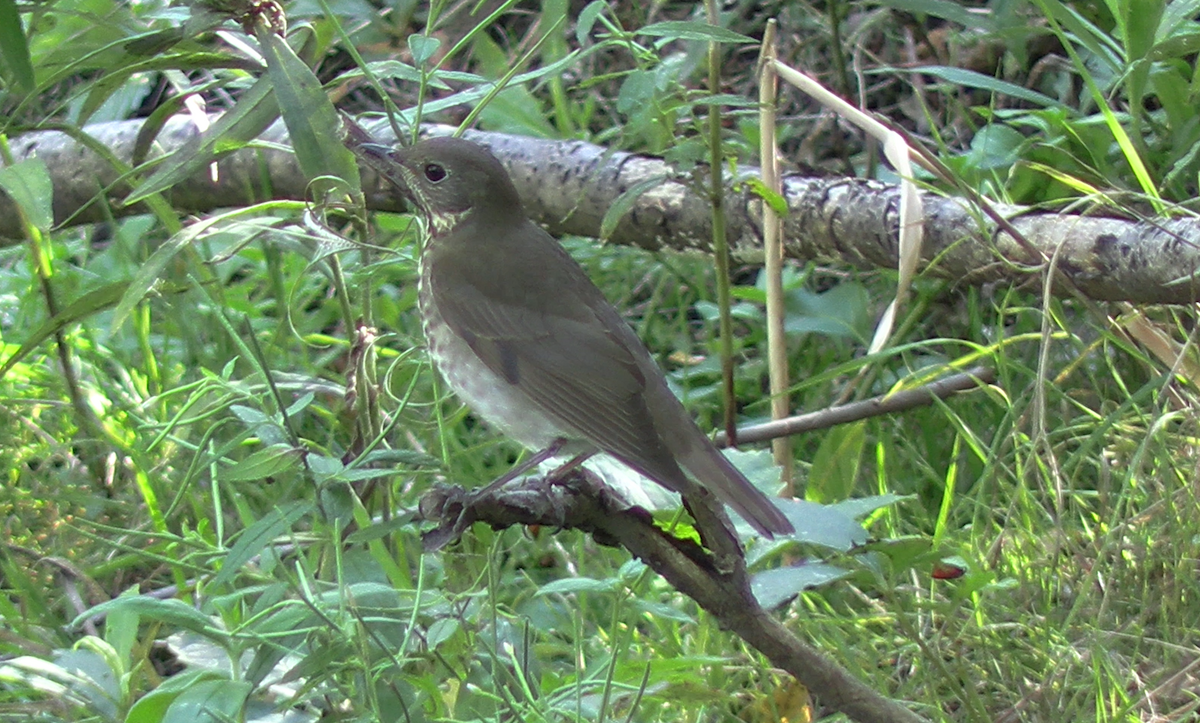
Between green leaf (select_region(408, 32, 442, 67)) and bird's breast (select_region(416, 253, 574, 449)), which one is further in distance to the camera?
bird's breast (select_region(416, 253, 574, 449))

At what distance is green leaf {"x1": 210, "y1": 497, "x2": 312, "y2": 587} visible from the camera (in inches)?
82.5

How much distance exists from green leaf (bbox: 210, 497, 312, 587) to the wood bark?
97cm

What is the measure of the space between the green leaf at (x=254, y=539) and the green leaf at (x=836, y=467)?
1367 mm

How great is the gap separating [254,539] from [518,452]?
75.2 inches

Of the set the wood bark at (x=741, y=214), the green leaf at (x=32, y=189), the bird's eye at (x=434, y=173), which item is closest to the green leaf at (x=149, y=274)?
the green leaf at (x=32, y=189)

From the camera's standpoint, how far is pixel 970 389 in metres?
3.64

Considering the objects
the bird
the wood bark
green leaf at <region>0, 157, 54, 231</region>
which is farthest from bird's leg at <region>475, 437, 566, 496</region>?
green leaf at <region>0, 157, 54, 231</region>

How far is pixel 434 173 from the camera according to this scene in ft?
10.6

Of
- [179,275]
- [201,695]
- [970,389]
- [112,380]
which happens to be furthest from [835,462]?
[179,275]

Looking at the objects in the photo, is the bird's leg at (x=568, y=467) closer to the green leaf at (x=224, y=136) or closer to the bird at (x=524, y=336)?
the bird at (x=524, y=336)

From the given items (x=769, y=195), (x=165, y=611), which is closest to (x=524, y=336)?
(x=769, y=195)

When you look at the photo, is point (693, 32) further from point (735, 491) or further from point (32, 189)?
point (32, 189)

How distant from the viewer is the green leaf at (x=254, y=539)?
2.10 meters

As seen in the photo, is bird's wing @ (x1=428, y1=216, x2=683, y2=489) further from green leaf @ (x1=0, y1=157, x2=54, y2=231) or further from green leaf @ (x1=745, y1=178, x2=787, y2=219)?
green leaf @ (x1=0, y1=157, x2=54, y2=231)
